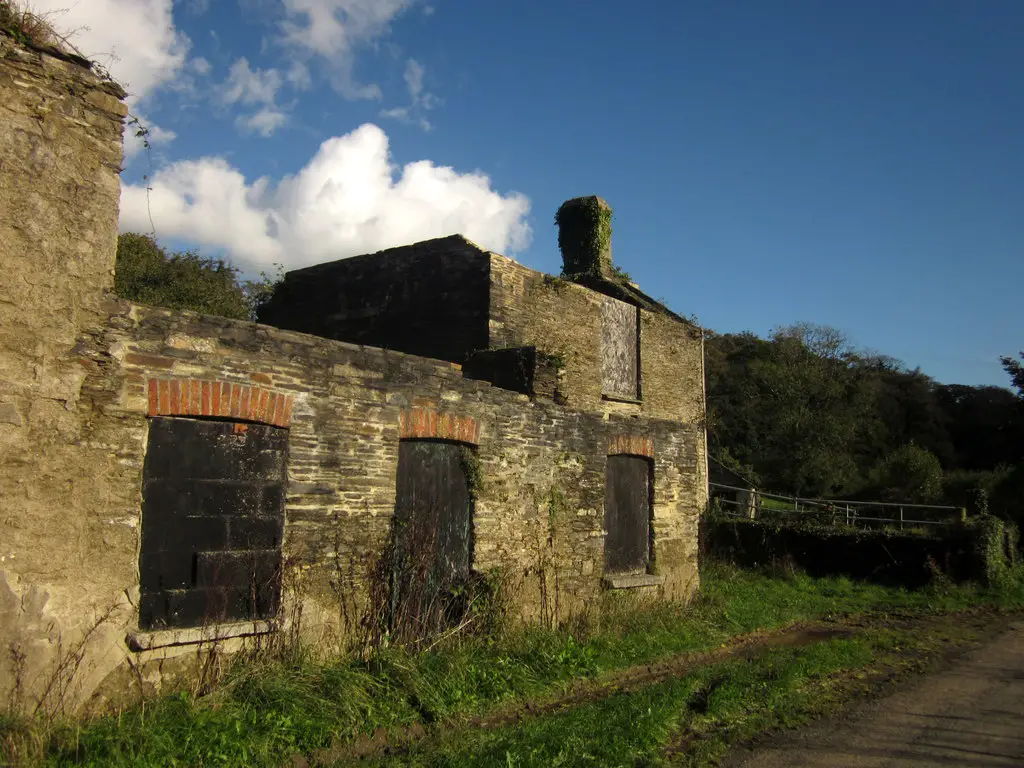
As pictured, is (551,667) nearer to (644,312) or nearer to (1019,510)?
(644,312)

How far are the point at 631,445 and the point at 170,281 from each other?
1947cm

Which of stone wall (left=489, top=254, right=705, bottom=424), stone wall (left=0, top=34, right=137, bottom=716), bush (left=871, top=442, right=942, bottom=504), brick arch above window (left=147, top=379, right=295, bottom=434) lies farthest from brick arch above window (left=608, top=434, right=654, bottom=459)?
bush (left=871, top=442, right=942, bottom=504)

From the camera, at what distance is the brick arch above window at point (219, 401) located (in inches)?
247

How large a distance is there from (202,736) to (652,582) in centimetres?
780

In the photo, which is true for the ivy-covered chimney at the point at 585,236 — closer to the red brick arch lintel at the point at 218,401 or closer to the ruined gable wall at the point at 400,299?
the ruined gable wall at the point at 400,299

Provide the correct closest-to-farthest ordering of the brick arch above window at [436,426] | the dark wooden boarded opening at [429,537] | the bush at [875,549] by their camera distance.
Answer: the dark wooden boarded opening at [429,537], the brick arch above window at [436,426], the bush at [875,549]

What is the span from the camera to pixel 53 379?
18.7 ft

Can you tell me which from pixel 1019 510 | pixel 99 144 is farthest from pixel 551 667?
pixel 1019 510

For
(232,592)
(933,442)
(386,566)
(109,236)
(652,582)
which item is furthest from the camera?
(933,442)

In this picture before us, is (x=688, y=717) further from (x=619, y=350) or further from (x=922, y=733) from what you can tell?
(x=619, y=350)

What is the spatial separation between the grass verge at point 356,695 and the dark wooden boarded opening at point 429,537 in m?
0.50

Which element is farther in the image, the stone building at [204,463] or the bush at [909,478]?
the bush at [909,478]

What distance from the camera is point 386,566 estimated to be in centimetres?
788

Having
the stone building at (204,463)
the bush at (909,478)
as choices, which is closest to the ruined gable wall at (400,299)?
the stone building at (204,463)
